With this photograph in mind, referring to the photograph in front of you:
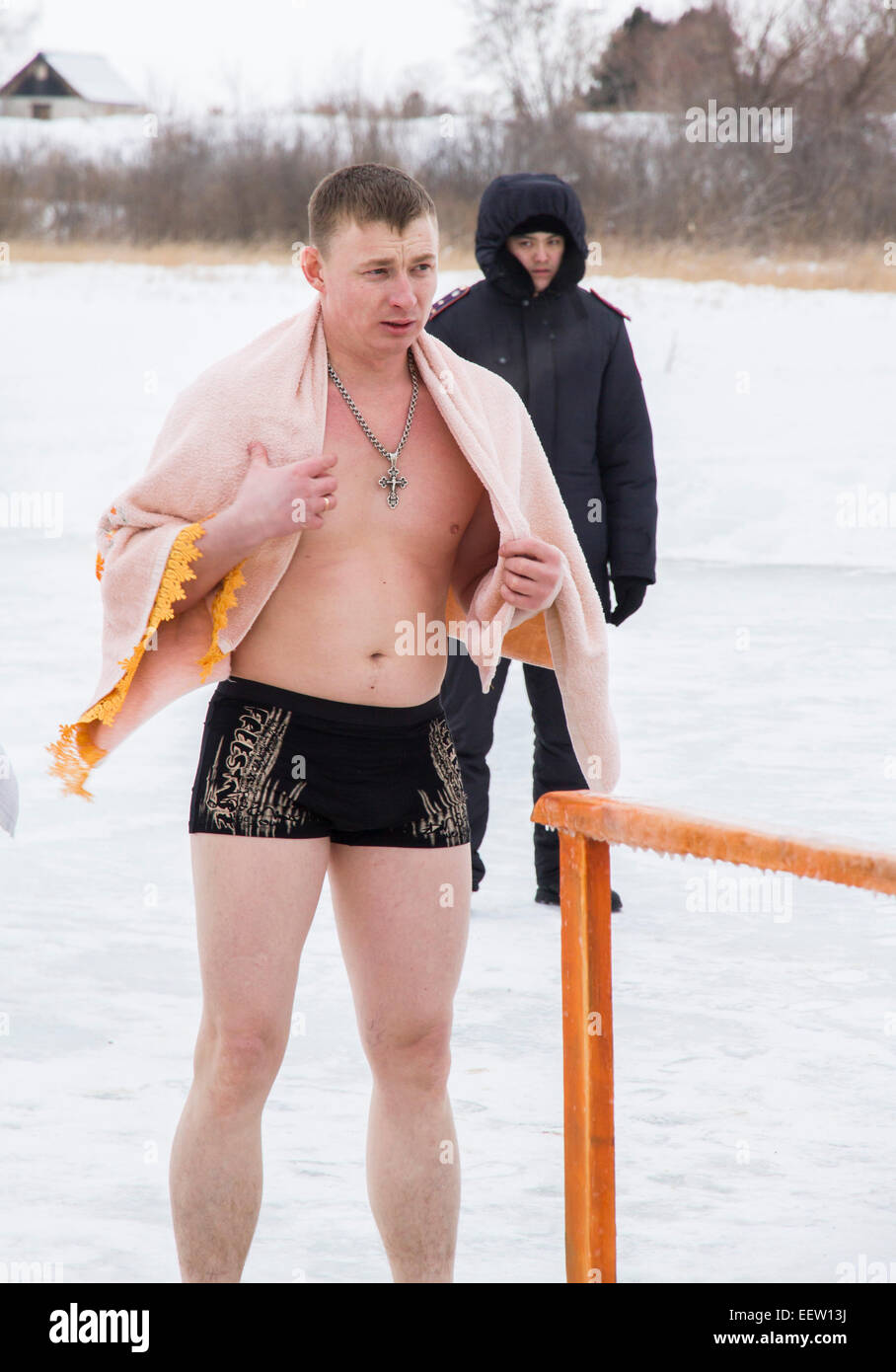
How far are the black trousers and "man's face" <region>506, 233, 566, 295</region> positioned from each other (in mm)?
989

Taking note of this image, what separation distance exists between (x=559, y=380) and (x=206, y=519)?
93.6 inches

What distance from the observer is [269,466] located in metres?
2.23

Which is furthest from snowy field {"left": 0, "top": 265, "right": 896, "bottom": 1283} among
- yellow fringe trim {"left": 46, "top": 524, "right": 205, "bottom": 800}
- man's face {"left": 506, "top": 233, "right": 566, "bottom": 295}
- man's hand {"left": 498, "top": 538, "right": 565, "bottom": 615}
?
man's face {"left": 506, "top": 233, "right": 566, "bottom": 295}

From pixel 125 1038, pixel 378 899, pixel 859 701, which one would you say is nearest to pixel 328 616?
pixel 378 899

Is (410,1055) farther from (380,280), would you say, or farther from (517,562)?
(380,280)

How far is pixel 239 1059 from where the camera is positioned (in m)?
2.17

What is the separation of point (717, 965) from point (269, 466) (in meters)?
2.44

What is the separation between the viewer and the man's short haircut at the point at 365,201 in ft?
7.19

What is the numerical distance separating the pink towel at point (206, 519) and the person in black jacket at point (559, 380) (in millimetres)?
2096

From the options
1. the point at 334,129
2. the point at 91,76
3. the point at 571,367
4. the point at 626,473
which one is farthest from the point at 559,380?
the point at 91,76

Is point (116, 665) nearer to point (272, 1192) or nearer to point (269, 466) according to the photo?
point (269, 466)

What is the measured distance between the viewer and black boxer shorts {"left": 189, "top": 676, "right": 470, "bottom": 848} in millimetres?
2238

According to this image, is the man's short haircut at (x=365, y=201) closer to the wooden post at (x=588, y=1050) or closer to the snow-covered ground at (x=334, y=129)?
the wooden post at (x=588, y=1050)

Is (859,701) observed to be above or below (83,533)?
below
